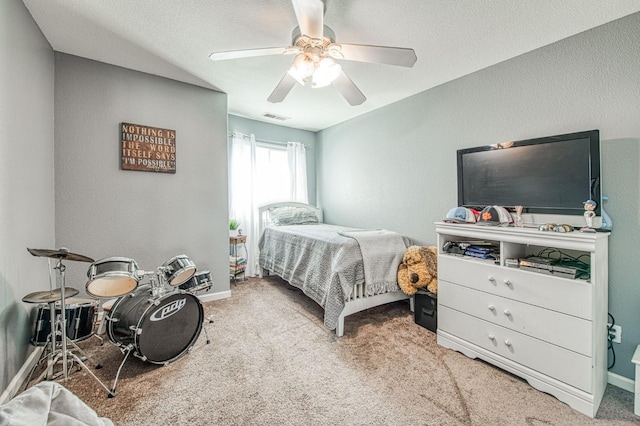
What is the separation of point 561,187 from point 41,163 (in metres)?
3.88

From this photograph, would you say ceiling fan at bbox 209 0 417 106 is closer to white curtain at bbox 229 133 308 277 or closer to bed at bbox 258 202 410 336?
bed at bbox 258 202 410 336

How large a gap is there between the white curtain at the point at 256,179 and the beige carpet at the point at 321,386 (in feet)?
6.31

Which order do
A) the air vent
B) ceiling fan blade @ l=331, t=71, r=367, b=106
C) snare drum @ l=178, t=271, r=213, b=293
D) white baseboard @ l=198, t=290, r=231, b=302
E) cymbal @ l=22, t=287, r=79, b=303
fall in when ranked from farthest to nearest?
the air vent → white baseboard @ l=198, t=290, r=231, b=302 → snare drum @ l=178, t=271, r=213, b=293 → ceiling fan blade @ l=331, t=71, r=367, b=106 → cymbal @ l=22, t=287, r=79, b=303

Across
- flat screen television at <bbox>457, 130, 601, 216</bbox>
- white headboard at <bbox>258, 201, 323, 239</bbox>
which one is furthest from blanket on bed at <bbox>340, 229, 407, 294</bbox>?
white headboard at <bbox>258, 201, 323, 239</bbox>

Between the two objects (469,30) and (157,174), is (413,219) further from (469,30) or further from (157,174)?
(157,174)

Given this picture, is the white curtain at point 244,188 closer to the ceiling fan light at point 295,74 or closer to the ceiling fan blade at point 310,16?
the ceiling fan light at point 295,74

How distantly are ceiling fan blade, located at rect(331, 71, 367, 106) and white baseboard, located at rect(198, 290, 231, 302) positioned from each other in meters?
2.54

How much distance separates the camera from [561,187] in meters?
1.93

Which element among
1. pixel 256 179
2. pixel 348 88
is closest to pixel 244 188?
pixel 256 179

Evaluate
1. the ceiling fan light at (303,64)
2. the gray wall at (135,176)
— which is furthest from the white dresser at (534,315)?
the gray wall at (135,176)

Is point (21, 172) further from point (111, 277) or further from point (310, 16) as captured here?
point (310, 16)

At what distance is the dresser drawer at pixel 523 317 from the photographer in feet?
5.09

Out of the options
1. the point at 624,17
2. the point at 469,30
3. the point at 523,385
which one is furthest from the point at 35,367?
the point at 624,17

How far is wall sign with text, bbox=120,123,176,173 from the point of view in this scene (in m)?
2.67
